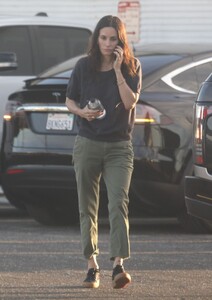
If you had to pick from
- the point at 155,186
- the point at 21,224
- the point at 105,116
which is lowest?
the point at 21,224

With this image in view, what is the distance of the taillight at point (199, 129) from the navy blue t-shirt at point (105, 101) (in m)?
0.47

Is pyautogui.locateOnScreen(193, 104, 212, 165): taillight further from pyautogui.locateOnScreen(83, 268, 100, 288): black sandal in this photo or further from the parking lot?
pyautogui.locateOnScreen(83, 268, 100, 288): black sandal

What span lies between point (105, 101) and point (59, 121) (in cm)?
252

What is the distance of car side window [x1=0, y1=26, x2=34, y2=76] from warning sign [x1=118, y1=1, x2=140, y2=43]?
256 inches

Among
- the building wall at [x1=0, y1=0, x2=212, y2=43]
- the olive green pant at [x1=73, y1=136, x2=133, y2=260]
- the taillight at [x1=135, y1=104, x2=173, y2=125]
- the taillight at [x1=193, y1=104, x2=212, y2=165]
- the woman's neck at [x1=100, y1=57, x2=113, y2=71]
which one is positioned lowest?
the building wall at [x1=0, y1=0, x2=212, y2=43]

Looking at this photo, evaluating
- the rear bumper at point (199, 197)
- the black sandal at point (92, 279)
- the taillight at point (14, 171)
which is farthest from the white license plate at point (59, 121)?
the rear bumper at point (199, 197)

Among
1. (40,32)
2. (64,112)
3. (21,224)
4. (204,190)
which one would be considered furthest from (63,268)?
(40,32)

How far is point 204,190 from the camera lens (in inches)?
264

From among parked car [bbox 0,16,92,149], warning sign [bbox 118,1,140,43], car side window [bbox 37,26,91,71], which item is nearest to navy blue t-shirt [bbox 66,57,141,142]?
parked car [bbox 0,16,92,149]

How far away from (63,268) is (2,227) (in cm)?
256

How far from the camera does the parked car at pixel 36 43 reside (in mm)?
11312

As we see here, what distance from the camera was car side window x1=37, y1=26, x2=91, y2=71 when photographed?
11695 millimetres

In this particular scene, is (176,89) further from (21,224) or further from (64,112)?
(21,224)

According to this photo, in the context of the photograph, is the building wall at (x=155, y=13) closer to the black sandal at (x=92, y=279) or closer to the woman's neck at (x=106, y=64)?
the woman's neck at (x=106, y=64)
